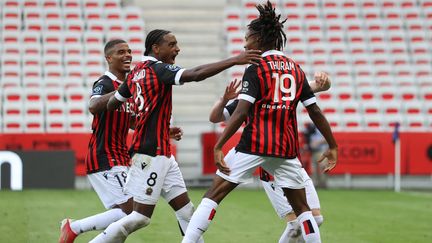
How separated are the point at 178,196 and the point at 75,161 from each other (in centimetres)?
1238

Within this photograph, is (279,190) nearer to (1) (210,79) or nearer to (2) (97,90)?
(2) (97,90)

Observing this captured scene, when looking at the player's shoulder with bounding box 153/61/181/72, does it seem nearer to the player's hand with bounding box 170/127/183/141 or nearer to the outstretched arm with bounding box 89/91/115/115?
the outstretched arm with bounding box 89/91/115/115

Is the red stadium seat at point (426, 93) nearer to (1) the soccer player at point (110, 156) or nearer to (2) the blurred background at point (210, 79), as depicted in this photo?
(2) the blurred background at point (210, 79)

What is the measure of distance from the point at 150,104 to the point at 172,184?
2.55ft

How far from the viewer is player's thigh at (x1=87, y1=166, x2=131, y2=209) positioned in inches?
342

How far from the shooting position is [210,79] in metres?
25.5

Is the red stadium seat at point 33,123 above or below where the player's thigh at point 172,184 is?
below

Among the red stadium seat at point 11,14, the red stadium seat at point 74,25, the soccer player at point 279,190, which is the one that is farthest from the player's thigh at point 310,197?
the red stadium seat at point 11,14

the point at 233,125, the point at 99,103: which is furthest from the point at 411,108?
the point at 233,125

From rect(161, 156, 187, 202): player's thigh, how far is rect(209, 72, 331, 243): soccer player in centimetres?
78

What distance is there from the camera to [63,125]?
2281 centimetres

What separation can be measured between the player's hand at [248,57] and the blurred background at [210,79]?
1303 centimetres

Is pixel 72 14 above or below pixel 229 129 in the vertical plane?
above

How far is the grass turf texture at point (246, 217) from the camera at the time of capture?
38.2ft
